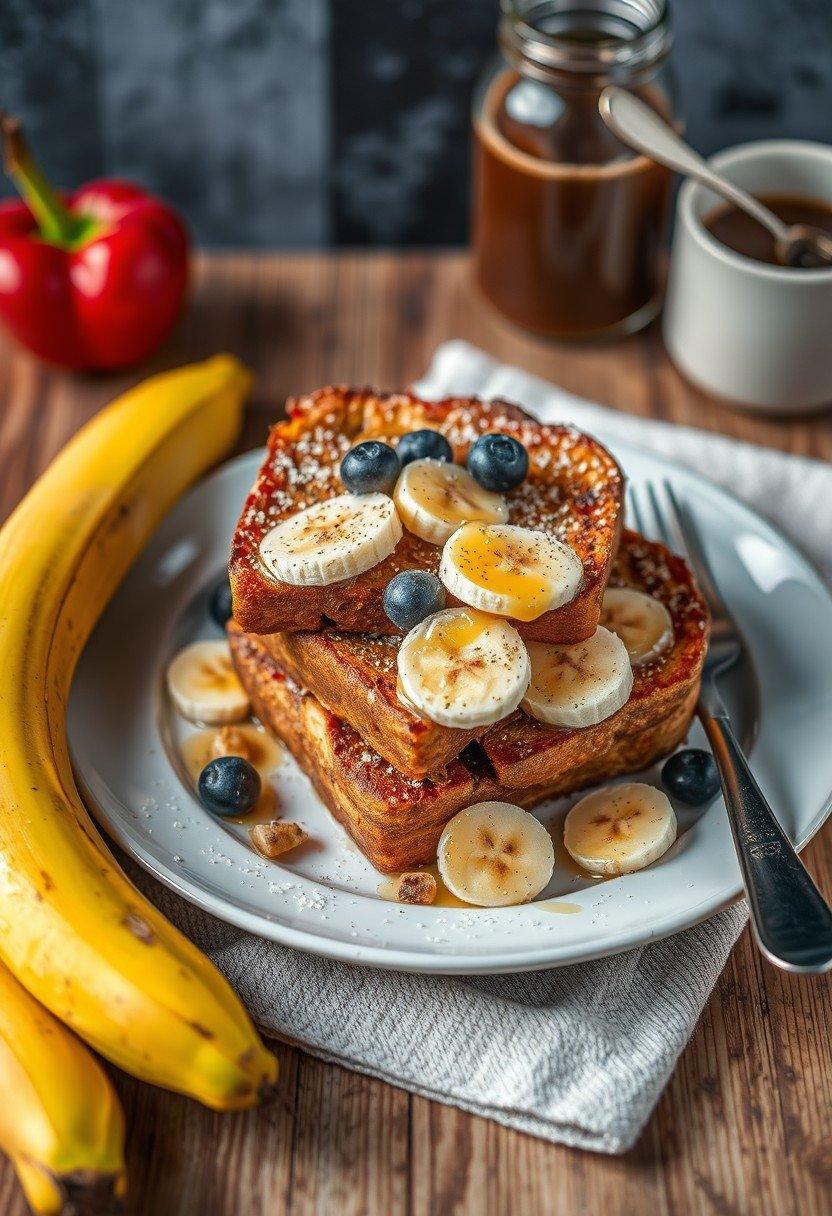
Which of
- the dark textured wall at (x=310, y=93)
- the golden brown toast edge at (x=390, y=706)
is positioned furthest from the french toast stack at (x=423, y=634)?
the dark textured wall at (x=310, y=93)

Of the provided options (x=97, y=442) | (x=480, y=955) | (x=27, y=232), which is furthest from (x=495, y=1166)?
(x=27, y=232)

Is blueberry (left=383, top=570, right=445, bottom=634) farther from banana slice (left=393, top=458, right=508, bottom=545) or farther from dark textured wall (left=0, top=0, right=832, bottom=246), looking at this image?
dark textured wall (left=0, top=0, right=832, bottom=246)

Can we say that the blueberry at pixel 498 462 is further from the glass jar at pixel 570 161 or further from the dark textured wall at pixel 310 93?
the dark textured wall at pixel 310 93

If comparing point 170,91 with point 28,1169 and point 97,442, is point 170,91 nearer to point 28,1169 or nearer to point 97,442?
point 97,442

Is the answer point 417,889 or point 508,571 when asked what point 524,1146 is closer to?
point 417,889

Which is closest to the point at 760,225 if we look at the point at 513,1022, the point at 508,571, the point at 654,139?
the point at 654,139
